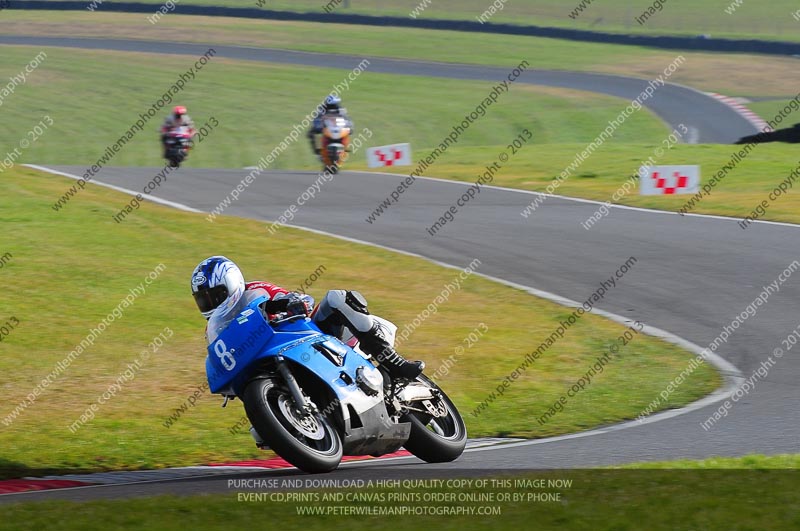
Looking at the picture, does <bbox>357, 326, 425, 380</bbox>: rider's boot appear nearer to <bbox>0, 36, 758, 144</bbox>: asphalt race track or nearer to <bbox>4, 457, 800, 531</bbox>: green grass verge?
<bbox>4, 457, 800, 531</bbox>: green grass verge

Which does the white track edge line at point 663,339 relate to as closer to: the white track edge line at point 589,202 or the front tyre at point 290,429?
the front tyre at point 290,429

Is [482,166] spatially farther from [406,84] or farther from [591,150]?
[406,84]

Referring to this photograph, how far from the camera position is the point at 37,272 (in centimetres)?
1539

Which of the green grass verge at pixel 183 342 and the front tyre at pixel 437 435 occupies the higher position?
the front tyre at pixel 437 435

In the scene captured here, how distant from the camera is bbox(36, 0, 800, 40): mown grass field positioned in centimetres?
5909

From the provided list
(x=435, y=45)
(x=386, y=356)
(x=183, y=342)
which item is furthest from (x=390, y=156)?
(x=435, y=45)

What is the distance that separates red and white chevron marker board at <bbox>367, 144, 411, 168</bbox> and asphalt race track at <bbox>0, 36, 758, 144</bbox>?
11775 millimetres

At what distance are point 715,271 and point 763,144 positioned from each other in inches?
541

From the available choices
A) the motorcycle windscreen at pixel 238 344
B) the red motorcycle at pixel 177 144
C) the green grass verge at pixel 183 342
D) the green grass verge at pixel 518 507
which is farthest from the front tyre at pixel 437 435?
the red motorcycle at pixel 177 144

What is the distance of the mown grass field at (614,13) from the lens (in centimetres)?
5909

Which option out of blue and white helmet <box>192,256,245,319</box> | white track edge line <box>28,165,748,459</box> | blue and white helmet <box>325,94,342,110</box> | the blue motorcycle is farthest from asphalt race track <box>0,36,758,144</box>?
blue and white helmet <box>192,256,245,319</box>

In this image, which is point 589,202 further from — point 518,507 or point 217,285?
point 518,507

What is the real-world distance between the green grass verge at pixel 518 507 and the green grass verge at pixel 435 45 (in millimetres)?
40321

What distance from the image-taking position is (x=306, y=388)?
24.8 ft
